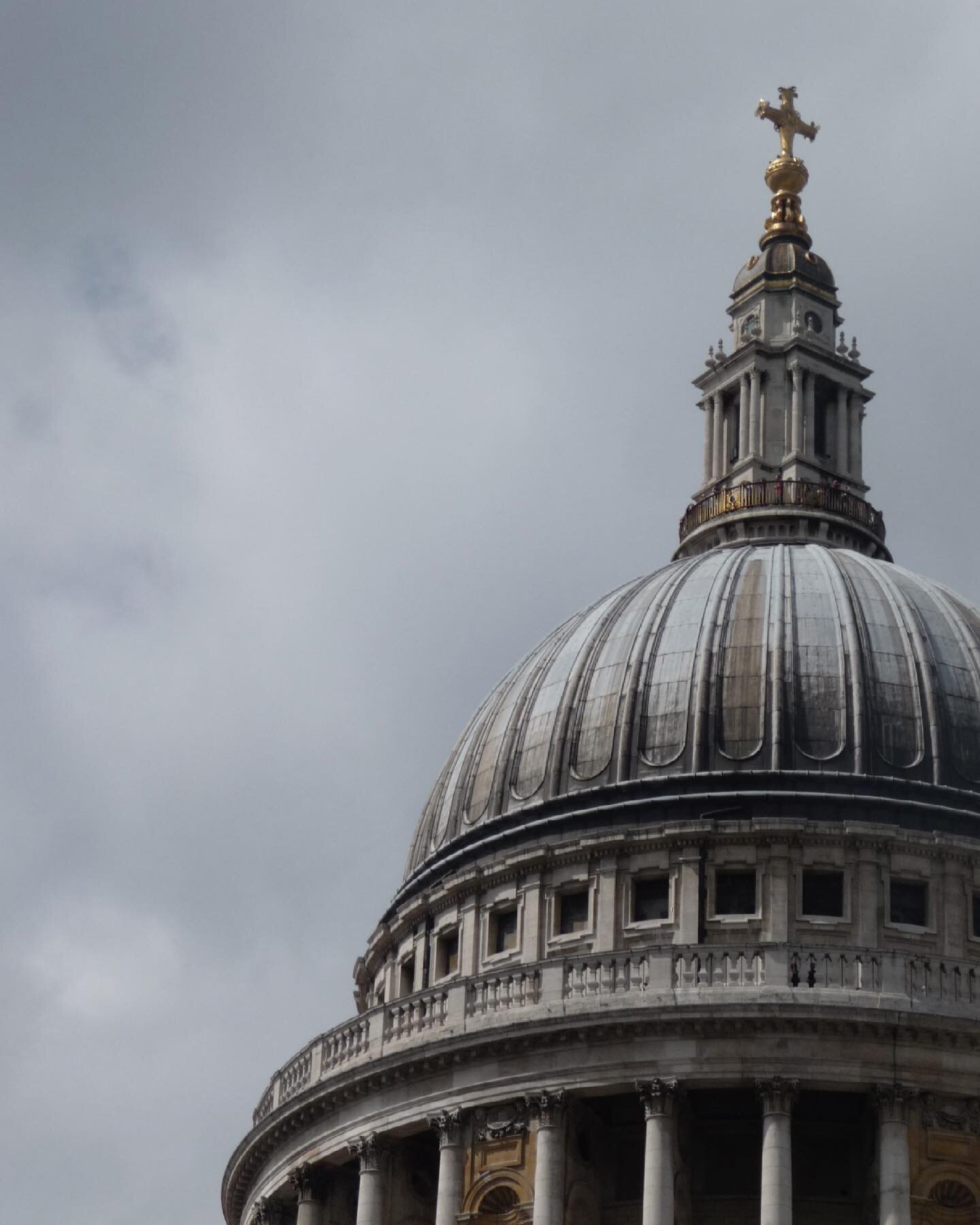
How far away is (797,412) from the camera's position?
277ft

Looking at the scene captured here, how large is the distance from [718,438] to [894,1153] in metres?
26.8

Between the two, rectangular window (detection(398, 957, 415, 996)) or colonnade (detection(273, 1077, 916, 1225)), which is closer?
colonnade (detection(273, 1077, 916, 1225))

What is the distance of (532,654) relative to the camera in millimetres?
79500

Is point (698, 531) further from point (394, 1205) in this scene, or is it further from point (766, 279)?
point (394, 1205)

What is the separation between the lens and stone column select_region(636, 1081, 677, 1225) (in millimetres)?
63688

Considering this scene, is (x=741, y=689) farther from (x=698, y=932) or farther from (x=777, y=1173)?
(x=777, y=1173)

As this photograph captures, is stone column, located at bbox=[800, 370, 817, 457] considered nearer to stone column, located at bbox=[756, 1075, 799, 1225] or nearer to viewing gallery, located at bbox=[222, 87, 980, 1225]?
viewing gallery, located at bbox=[222, 87, 980, 1225]

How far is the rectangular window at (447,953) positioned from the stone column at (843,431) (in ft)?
57.5

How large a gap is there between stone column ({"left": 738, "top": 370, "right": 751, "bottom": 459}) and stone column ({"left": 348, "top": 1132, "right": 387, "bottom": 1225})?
77.5ft

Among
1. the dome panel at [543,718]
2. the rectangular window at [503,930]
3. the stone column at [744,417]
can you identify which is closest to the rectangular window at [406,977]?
the rectangular window at [503,930]

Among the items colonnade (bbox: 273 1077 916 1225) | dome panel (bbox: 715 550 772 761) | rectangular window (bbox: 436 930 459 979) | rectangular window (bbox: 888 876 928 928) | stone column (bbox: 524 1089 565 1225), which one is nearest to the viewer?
colonnade (bbox: 273 1077 916 1225)

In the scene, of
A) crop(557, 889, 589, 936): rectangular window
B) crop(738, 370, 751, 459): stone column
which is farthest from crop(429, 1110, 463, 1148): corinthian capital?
crop(738, 370, 751, 459): stone column

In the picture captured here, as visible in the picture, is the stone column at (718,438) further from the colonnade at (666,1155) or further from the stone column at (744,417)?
the colonnade at (666,1155)

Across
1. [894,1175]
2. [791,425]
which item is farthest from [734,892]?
[791,425]
